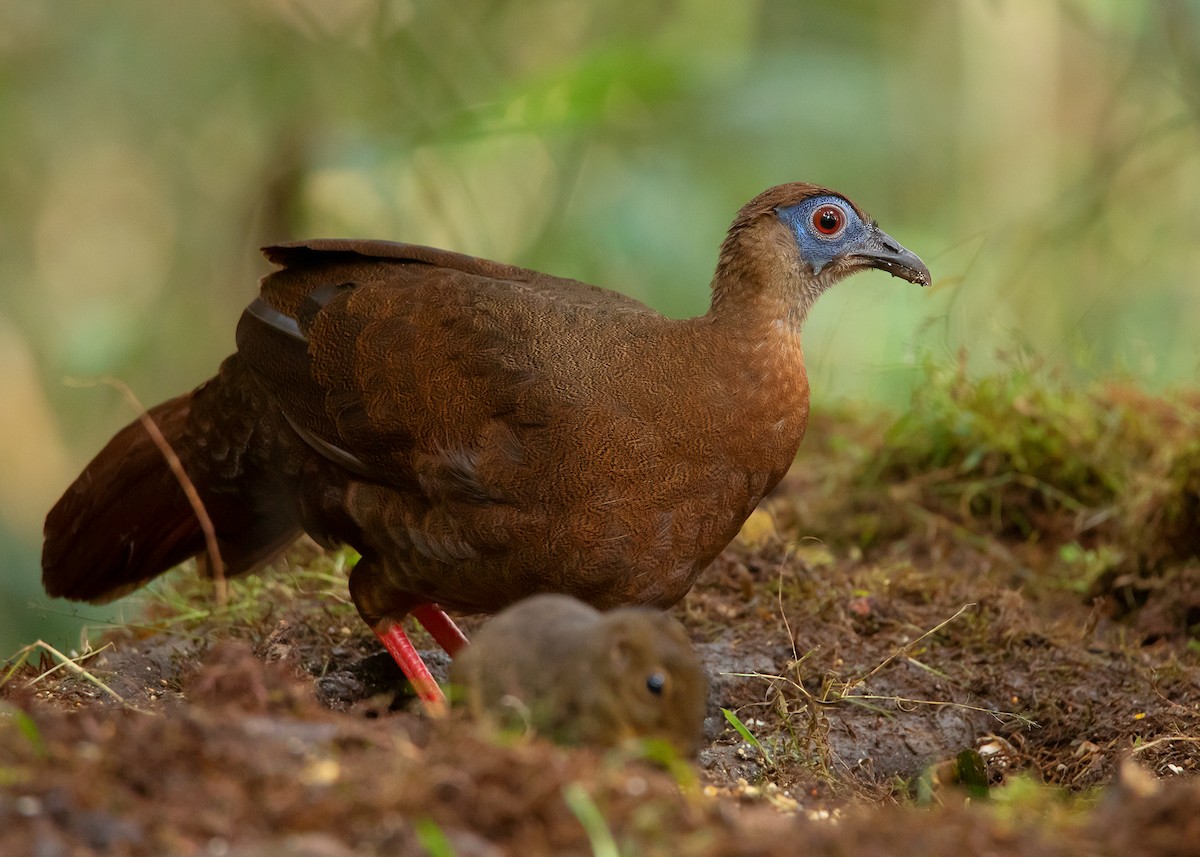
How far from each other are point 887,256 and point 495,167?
15.2 feet

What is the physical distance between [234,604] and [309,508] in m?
0.87

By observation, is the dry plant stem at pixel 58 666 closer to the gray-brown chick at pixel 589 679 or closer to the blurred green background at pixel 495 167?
the gray-brown chick at pixel 589 679

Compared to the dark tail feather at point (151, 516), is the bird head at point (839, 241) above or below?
above

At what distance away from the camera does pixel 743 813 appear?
2.45 meters

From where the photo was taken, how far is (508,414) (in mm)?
3510

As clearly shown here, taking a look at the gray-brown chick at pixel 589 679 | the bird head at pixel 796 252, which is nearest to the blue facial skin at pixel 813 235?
the bird head at pixel 796 252

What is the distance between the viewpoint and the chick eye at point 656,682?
2.38 meters

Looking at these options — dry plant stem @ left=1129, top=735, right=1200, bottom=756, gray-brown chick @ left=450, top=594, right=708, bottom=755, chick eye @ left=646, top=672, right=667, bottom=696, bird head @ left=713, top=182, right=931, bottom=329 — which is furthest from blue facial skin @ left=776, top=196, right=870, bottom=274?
chick eye @ left=646, top=672, right=667, bottom=696

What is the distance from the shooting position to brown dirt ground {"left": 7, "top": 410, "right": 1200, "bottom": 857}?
6.49 ft

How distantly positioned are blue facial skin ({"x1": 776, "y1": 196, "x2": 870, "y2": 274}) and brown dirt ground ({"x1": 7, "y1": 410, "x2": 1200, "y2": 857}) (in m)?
1.03

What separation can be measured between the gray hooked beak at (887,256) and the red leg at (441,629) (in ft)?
5.33

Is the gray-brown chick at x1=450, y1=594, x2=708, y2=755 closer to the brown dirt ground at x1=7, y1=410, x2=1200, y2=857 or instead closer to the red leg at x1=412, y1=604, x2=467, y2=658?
the brown dirt ground at x1=7, y1=410, x2=1200, y2=857

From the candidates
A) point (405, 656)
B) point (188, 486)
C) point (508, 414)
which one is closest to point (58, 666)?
point (188, 486)

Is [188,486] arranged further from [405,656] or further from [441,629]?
[441,629]
